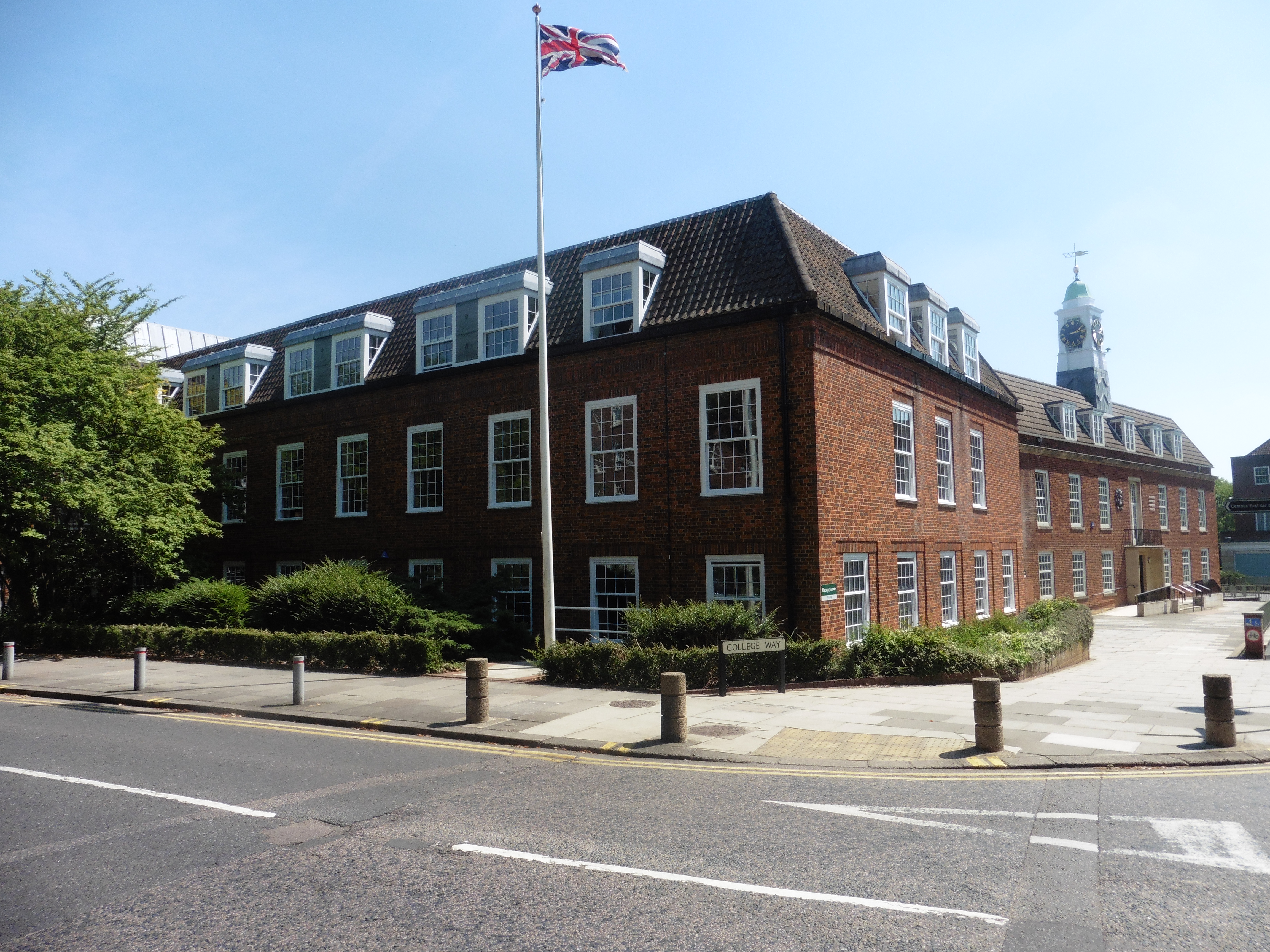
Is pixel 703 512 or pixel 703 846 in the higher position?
pixel 703 512

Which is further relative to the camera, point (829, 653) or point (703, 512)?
point (703, 512)

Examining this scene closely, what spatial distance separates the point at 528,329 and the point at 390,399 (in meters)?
5.26

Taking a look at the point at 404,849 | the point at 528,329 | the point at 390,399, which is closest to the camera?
the point at 404,849

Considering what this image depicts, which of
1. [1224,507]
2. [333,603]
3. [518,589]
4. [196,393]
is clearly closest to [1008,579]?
[518,589]

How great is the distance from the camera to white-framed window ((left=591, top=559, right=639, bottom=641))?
20078 millimetres

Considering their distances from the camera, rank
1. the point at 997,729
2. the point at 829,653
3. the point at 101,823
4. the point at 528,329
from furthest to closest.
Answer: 1. the point at 528,329
2. the point at 829,653
3. the point at 997,729
4. the point at 101,823

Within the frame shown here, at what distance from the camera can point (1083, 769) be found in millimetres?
9430

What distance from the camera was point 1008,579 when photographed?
28.2 metres

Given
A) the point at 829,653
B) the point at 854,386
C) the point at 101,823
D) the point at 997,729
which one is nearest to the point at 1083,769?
the point at 997,729

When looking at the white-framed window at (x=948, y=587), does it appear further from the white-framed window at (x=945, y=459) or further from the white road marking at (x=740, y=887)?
the white road marking at (x=740, y=887)

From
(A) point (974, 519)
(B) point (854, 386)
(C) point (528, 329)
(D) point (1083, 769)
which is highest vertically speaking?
(C) point (528, 329)

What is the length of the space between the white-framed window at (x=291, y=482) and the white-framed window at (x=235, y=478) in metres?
1.66

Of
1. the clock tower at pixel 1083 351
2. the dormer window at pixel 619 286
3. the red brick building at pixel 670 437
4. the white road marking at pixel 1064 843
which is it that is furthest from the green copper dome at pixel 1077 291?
the white road marking at pixel 1064 843

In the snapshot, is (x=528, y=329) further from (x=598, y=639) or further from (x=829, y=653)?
(x=829, y=653)
